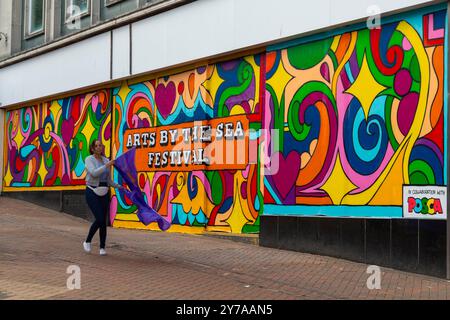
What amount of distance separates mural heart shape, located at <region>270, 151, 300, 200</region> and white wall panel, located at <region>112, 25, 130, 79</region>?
208 inches

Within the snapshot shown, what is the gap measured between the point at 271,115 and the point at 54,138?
8568 mm

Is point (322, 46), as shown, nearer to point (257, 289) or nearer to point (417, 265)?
point (417, 265)

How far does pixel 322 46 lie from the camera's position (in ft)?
35.7

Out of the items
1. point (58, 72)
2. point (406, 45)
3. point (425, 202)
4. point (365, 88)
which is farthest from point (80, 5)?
point (425, 202)

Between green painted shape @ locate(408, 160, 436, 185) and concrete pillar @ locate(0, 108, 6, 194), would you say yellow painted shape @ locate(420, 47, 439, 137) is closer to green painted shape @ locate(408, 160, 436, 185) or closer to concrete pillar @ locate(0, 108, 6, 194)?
green painted shape @ locate(408, 160, 436, 185)

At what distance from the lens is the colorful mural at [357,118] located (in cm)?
930

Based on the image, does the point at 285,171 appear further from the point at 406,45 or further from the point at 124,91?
the point at 124,91

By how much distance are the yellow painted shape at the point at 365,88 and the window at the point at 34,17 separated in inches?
457

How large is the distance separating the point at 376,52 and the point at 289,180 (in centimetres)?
267

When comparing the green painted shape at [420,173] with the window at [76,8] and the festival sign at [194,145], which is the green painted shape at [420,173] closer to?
the festival sign at [194,145]

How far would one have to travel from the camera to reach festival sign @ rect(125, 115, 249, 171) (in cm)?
1241

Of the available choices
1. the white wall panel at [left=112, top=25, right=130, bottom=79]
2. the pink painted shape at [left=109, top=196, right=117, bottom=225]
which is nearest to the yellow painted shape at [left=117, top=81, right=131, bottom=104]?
the white wall panel at [left=112, top=25, right=130, bottom=79]

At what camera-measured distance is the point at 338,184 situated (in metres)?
10.5
